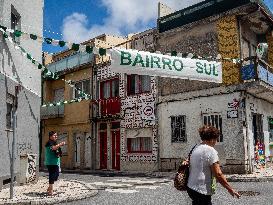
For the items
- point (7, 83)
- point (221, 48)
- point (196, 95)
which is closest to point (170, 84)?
point (196, 95)

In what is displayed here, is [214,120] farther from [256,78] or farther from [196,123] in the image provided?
[256,78]

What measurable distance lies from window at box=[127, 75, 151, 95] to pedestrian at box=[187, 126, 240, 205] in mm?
15974

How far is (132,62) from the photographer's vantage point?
11188mm

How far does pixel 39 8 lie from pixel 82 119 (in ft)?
34.0

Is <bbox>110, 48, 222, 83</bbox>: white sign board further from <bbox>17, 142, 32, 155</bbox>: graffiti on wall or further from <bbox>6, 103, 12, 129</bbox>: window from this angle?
<bbox>17, 142, 32, 155</bbox>: graffiti on wall

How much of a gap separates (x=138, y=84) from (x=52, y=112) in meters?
8.24

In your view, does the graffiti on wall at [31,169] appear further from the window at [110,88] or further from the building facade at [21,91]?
the window at [110,88]

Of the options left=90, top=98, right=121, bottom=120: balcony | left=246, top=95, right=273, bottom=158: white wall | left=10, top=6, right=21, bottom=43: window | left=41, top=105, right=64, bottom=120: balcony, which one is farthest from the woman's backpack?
left=41, top=105, right=64, bottom=120: balcony

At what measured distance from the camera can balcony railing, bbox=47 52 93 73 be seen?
77.8 feet

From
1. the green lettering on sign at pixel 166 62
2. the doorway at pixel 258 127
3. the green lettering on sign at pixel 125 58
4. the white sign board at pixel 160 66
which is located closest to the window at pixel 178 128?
the doorway at pixel 258 127

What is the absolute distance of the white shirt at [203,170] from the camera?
4.21 m

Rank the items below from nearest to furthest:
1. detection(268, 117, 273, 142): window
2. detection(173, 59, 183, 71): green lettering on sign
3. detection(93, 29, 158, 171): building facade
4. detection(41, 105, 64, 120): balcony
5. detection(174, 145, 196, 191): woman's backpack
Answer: detection(174, 145, 196, 191): woman's backpack
detection(173, 59, 183, 71): green lettering on sign
detection(268, 117, 273, 142): window
detection(93, 29, 158, 171): building facade
detection(41, 105, 64, 120): balcony

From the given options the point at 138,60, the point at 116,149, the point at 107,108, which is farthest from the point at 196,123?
the point at 138,60

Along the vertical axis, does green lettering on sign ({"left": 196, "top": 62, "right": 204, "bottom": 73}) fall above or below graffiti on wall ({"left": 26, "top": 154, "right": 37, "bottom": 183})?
above
